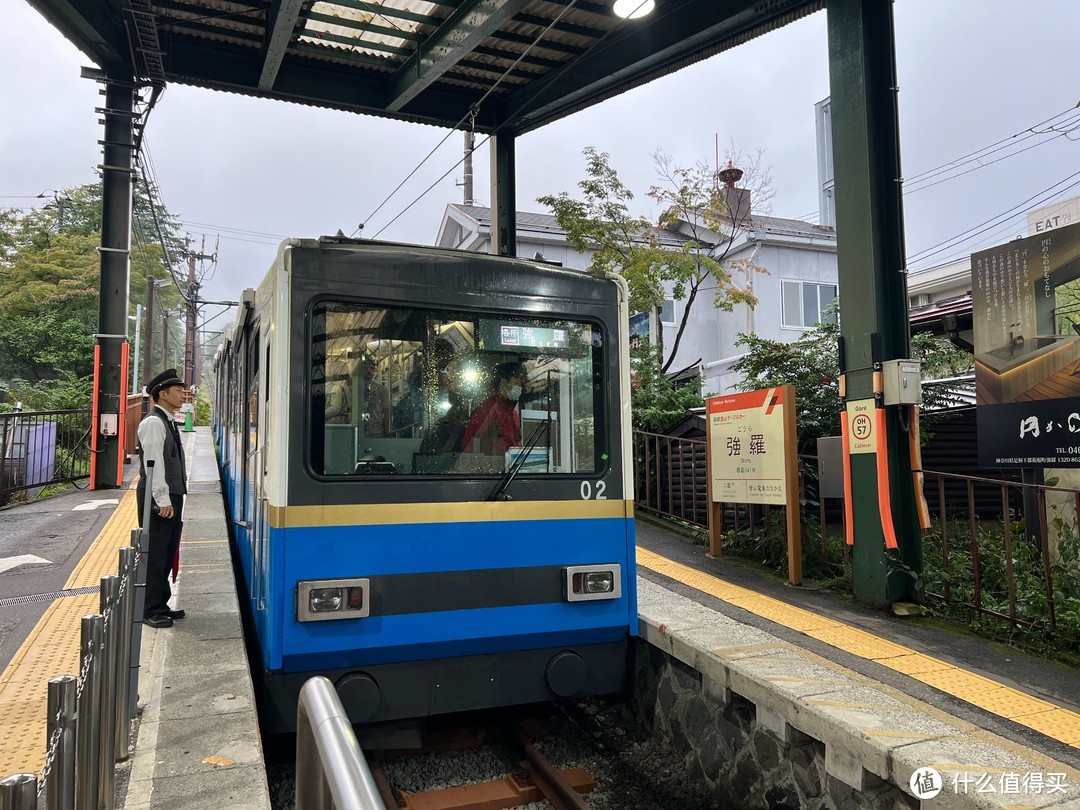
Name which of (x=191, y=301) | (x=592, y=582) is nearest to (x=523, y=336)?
(x=592, y=582)

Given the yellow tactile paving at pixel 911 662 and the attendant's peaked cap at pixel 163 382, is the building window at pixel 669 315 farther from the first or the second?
the attendant's peaked cap at pixel 163 382

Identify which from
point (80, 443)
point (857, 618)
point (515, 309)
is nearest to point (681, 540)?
point (857, 618)

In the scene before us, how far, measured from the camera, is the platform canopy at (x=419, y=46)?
792cm

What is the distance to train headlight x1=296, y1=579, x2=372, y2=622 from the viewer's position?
375cm

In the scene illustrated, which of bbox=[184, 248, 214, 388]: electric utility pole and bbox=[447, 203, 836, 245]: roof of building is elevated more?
bbox=[184, 248, 214, 388]: electric utility pole

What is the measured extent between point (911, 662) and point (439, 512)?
3.08 m

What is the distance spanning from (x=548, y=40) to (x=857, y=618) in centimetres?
725

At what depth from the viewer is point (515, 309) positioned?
4.42 m

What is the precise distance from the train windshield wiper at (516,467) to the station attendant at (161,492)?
227 cm

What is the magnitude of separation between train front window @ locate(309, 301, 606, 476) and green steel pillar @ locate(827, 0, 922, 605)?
107 inches

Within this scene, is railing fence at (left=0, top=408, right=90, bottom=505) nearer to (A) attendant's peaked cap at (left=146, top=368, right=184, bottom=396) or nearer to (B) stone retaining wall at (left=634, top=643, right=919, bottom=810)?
(A) attendant's peaked cap at (left=146, top=368, right=184, bottom=396)

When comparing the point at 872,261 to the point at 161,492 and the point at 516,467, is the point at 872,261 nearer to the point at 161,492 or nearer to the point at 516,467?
the point at 516,467

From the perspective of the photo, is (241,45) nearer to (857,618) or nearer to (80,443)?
(80,443)

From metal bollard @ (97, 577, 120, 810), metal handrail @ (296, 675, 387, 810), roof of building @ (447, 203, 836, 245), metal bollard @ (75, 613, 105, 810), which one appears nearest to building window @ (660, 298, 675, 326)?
roof of building @ (447, 203, 836, 245)
